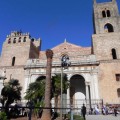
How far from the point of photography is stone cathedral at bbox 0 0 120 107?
2430cm

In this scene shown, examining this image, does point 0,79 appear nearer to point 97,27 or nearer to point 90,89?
point 90,89

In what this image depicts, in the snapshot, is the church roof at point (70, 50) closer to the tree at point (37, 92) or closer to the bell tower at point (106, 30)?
the bell tower at point (106, 30)

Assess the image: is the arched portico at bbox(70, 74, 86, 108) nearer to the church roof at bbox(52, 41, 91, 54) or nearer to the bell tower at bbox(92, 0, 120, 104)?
the bell tower at bbox(92, 0, 120, 104)

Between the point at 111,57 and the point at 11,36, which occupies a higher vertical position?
the point at 11,36

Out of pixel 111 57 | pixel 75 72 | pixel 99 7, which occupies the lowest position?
pixel 75 72

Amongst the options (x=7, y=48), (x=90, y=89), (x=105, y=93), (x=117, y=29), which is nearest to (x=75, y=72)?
(x=90, y=89)

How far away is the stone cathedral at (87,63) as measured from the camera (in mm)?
24297

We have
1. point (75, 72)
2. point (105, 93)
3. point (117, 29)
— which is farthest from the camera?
point (117, 29)

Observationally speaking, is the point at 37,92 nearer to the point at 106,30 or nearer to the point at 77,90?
the point at 77,90

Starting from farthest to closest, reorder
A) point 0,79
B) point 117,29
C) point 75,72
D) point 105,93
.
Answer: point 117,29
point 75,72
point 105,93
point 0,79

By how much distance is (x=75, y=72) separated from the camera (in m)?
26.1

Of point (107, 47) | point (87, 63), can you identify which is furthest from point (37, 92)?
point (107, 47)

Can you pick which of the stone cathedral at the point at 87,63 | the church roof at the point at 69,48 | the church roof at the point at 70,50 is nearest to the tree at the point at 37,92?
the stone cathedral at the point at 87,63

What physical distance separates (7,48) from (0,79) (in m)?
13.0
